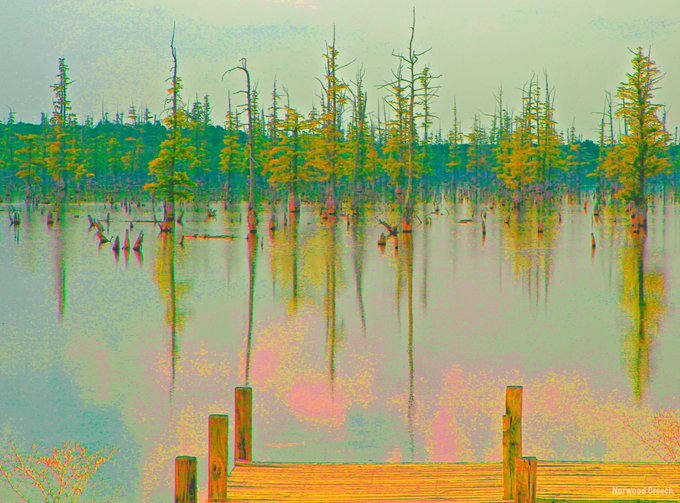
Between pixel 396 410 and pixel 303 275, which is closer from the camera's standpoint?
pixel 396 410

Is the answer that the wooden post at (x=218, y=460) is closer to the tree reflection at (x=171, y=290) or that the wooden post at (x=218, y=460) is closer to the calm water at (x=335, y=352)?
the calm water at (x=335, y=352)

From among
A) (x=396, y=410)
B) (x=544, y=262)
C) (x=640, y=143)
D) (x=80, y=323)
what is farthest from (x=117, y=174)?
(x=396, y=410)

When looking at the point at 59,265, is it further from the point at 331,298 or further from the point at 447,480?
the point at 447,480

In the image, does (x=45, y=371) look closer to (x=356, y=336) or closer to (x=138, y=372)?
(x=138, y=372)

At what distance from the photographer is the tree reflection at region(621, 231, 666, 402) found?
56.0ft

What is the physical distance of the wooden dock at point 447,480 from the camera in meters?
8.45

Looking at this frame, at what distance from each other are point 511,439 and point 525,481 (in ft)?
4.03

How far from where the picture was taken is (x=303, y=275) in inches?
1219

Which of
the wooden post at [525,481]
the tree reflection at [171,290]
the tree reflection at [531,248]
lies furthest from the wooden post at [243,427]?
the tree reflection at [531,248]

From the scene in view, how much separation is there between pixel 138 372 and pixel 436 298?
11.2 metres

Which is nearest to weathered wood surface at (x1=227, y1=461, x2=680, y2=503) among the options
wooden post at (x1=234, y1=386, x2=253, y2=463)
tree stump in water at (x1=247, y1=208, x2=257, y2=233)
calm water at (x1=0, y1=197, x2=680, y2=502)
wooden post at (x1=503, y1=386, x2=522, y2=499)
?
wooden post at (x1=503, y1=386, x2=522, y2=499)

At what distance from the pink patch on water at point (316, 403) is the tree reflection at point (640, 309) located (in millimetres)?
4936

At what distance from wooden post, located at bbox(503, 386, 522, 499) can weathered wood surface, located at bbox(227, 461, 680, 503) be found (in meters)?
0.16

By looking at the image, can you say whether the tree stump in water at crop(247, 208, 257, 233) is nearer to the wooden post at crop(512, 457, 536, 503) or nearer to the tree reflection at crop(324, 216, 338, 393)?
the tree reflection at crop(324, 216, 338, 393)
